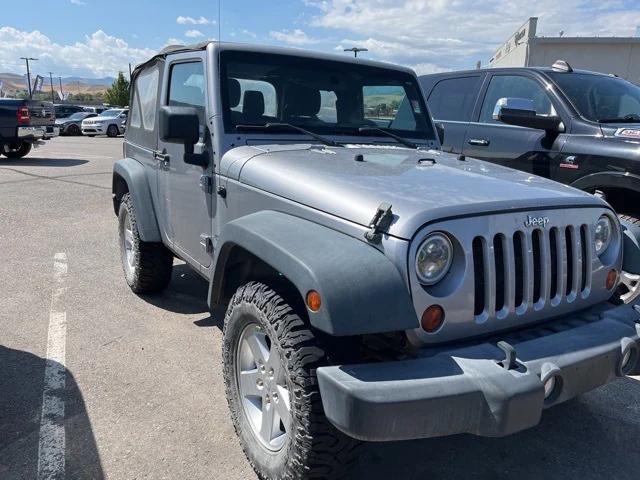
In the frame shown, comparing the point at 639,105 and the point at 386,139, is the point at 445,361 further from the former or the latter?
the point at 639,105

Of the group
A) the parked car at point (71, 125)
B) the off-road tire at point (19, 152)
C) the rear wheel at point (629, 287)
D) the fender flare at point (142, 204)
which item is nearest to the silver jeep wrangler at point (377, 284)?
the rear wheel at point (629, 287)

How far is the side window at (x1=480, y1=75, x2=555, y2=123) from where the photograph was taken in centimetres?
516

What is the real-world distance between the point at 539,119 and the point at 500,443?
2.95 metres

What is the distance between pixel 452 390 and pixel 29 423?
7.55 ft

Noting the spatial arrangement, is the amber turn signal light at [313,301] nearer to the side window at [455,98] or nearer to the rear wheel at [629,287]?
the rear wheel at [629,287]

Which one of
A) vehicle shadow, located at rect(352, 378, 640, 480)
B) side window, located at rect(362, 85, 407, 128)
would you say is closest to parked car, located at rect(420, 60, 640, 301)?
side window, located at rect(362, 85, 407, 128)

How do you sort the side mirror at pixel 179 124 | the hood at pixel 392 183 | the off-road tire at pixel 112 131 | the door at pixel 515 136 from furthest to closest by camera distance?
the off-road tire at pixel 112 131 → the door at pixel 515 136 → the side mirror at pixel 179 124 → the hood at pixel 392 183

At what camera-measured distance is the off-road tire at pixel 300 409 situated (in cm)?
214

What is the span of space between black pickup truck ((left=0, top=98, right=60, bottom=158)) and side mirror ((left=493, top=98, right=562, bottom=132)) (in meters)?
13.4

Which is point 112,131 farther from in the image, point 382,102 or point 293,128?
point 293,128

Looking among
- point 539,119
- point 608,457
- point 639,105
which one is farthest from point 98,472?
point 639,105

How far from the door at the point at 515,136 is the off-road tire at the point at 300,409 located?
3.50 meters

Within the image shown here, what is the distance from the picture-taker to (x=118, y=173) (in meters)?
4.98

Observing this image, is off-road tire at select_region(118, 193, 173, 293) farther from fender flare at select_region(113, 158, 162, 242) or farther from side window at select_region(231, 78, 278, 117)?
side window at select_region(231, 78, 278, 117)
